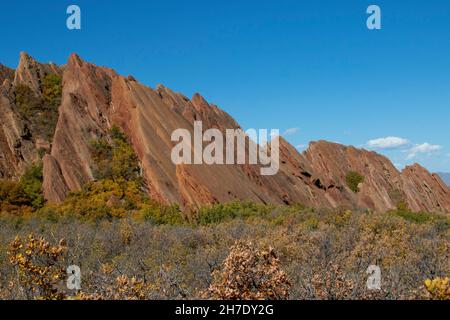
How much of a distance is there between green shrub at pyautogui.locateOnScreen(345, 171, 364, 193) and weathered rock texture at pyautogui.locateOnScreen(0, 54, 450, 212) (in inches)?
256

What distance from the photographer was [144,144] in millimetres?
36250

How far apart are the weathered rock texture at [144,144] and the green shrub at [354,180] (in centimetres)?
650

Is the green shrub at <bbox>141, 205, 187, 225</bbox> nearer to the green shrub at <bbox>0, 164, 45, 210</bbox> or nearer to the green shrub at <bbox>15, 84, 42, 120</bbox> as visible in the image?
the green shrub at <bbox>0, 164, 45, 210</bbox>

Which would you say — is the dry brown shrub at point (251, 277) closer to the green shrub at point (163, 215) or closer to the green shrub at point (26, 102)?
the green shrub at point (163, 215)

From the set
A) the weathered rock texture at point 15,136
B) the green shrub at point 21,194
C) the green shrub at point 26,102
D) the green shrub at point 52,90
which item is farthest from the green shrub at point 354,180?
the green shrub at point 21,194

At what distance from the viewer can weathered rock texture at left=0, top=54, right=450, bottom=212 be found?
33.9 metres

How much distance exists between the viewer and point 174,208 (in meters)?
31.5

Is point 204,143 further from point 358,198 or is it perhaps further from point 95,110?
point 358,198

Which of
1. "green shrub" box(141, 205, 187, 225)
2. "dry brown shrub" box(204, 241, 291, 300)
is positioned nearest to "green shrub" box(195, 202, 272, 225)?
"green shrub" box(141, 205, 187, 225)

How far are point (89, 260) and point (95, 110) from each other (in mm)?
22008

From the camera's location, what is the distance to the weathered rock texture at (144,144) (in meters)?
33.9

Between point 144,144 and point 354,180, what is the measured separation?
3561 cm

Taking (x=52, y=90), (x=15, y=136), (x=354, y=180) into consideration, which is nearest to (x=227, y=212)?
(x=15, y=136)

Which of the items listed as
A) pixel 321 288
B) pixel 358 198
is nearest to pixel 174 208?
pixel 321 288
